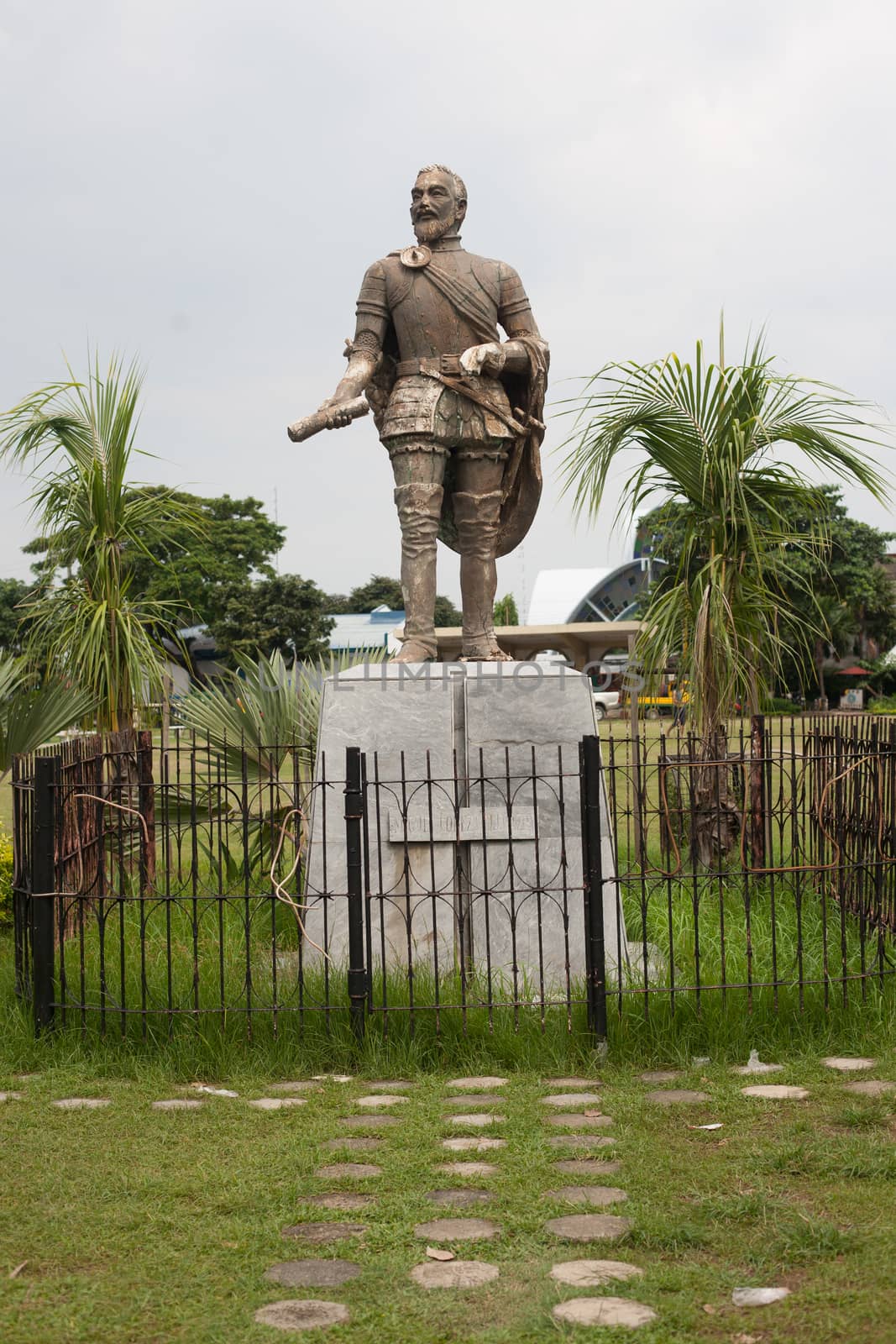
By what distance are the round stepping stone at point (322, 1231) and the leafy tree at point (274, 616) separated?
28613 mm

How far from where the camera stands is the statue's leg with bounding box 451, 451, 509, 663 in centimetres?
592

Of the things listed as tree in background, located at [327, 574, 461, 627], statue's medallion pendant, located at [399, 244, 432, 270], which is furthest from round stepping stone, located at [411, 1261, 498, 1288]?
tree in background, located at [327, 574, 461, 627]

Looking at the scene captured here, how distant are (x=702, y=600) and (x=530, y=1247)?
15.5 ft

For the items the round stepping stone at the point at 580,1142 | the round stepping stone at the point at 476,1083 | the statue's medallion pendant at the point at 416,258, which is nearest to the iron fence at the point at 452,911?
the round stepping stone at the point at 476,1083

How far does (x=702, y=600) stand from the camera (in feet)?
23.6

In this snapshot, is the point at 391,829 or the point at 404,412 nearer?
the point at 391,829

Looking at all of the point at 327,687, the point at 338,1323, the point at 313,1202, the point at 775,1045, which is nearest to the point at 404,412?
the point at 327,687

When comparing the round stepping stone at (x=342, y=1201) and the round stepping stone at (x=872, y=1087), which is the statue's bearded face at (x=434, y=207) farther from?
the round stepping stone at (x=342, y=1201)

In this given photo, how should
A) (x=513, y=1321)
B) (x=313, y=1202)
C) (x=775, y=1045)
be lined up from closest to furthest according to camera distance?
1. (x=513, y=1321)
2. (x=313, y=1202)
3. (x=775, y=1045)

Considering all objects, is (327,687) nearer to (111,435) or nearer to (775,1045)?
(775,1045)

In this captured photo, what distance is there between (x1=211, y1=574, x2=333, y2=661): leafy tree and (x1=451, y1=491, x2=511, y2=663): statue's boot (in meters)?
25.8

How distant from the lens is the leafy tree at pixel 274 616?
31.7 metres

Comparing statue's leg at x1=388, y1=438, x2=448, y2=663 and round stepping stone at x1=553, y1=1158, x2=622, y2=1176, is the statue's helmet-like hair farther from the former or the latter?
round stepping stone at x1=553, y1=1158, x2=622, y2=1176

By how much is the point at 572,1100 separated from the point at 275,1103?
1005 millimetres
